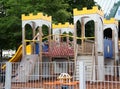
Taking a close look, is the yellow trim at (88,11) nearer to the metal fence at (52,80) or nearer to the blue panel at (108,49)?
the blue panel at (108,49)

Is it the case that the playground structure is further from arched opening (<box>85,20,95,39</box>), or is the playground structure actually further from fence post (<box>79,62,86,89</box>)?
arched opening (<box>85,20,95,39</box>)

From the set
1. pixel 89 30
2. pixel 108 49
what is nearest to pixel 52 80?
pixel 108 49

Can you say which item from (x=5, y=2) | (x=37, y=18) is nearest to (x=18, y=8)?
(x=5, y=2)

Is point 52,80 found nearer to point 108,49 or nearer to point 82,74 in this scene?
point 82,74

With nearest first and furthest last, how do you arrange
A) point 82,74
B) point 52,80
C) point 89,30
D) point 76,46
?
point 82,74 < point 52,80 < point 76,46 < point 89,30

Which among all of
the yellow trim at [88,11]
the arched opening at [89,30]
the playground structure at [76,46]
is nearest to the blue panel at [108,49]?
the playground structure at [76,46]

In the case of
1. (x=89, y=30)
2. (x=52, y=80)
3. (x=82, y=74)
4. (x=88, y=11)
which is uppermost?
(x=89, y=30)

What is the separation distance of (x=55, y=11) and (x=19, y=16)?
244 cm

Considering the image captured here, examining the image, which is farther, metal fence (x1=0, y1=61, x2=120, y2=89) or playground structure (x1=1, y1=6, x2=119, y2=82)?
playground structure (x1=1, y1=6, x2=119, y2=82)

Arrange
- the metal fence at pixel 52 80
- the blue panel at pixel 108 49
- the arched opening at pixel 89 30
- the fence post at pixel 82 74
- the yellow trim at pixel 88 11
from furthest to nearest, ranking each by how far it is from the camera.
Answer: the arched opening at pixel 89 30
the blue panel at pixel 108 49
the yellow trim at pixel 88 11
the metal fence at pixel 52 80
the fence post at pixel 82 74

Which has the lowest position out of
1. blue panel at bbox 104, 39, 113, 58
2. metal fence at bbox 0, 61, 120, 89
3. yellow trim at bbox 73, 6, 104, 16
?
metal fence at bbox 0, 61, 120, 89

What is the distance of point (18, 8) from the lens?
70.3 feet

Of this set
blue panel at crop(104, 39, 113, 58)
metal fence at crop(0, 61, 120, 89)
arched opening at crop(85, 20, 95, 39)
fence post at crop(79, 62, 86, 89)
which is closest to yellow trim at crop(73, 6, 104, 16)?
blue panel at crop(104, 39, 113, 58)

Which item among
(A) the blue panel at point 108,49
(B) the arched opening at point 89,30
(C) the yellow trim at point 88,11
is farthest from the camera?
(B) the arched opening at point 89,30
